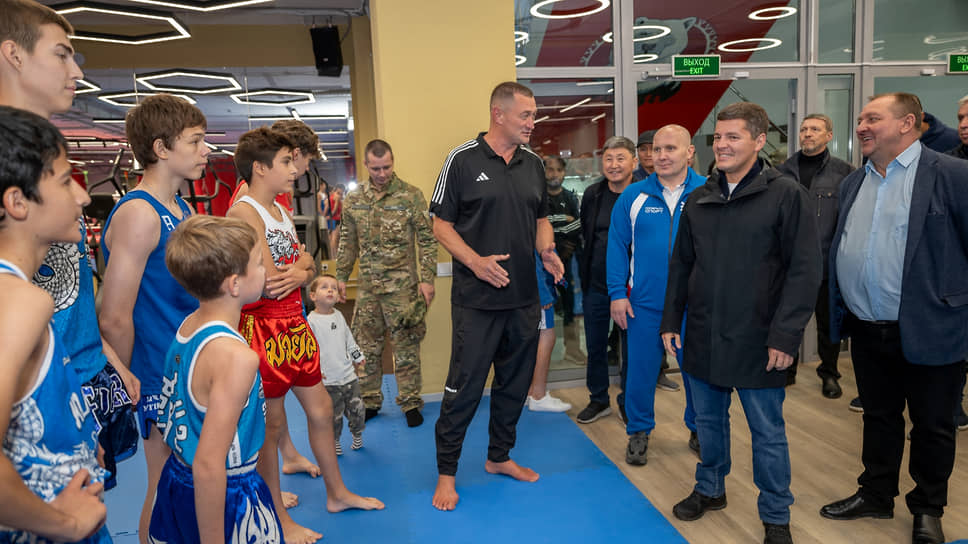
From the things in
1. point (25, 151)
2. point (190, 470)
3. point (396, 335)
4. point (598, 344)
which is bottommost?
point (598, 344)

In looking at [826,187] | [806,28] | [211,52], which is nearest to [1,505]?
[826,187]

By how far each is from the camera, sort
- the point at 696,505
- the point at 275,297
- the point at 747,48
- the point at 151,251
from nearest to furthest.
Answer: the point at 151,251, the point at 275,297, the point at 696,505, the point at 747,48

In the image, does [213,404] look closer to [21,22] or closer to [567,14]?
[21,22]

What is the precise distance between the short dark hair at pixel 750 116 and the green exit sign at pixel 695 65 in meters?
2.44

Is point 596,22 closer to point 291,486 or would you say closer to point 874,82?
point 874,82

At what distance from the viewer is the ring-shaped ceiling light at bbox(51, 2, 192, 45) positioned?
5.95 metres

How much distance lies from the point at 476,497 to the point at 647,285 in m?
1.44

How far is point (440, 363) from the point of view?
14.6 feet

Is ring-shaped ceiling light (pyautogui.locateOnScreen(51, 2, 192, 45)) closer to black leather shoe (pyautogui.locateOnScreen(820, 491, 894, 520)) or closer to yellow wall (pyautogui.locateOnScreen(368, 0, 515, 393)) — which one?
yellow wall (pyautogui.locateOnScreen(368, 0, 515, 393))

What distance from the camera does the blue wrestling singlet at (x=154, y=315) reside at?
73.4 inches

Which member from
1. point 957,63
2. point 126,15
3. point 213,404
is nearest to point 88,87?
point 126,15

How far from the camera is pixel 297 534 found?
253 centimetres

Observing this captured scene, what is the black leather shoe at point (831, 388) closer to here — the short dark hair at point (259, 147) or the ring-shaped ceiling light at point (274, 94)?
the short dark hair at point (259, 147)

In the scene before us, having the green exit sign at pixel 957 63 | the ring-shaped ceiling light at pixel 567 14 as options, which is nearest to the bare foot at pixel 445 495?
the ring-shaped ceiling light at pixel 567 14
